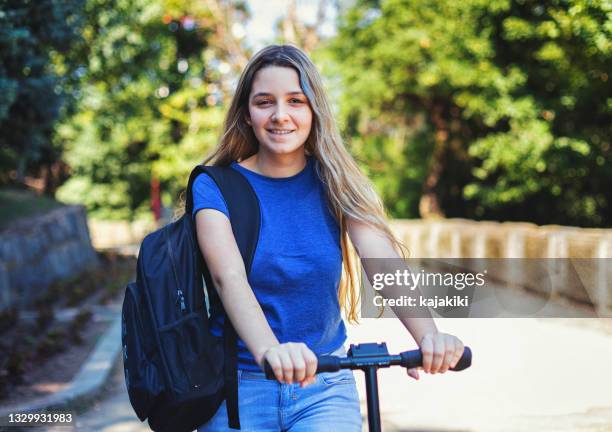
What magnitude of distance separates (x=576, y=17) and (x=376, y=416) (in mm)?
7536

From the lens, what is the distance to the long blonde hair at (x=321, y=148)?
2227mm

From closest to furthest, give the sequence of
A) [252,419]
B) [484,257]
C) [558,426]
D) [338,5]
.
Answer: [252,419], [558,426], [484,257], [338,5]

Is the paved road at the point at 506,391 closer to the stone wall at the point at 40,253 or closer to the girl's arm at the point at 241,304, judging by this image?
the girl's arm at the point at 241,304

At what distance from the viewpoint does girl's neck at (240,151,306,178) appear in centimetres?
228

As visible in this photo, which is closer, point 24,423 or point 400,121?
point 24,423

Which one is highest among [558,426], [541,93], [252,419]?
[541,93]

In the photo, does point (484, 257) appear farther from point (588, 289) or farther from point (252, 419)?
point (252, 419)

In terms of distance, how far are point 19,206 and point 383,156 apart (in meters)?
19.4

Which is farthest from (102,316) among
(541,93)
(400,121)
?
(400,121)

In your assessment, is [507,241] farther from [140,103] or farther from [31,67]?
[140,103]

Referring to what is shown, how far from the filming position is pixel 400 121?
2970 centimetres

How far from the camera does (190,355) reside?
2.02 m

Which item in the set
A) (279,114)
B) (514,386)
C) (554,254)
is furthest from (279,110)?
(554,254)

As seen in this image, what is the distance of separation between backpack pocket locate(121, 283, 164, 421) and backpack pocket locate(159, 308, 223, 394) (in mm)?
48
